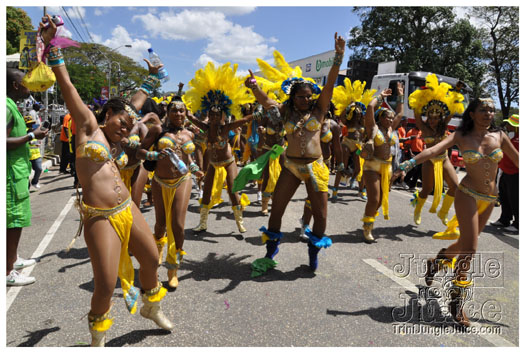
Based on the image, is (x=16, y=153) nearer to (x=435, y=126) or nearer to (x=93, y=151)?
(x=93, y=151)

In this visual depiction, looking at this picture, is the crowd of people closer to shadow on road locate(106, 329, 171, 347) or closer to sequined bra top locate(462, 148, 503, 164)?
sequined bra top locate(462, 148, 503, 164)

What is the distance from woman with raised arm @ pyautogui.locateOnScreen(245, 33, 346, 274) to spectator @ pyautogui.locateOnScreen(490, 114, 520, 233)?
4435mm

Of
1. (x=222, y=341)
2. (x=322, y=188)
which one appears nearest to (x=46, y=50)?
(x=222, y=341)

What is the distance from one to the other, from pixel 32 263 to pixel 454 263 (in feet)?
15.8

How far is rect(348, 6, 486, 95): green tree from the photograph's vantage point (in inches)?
1034

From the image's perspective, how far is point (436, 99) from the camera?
21.3ft

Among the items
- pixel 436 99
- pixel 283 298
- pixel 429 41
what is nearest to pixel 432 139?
pixel 436 99

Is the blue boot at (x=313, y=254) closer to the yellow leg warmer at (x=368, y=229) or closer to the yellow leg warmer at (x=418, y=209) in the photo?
the yellow leg warmer at (x=368, y=229)

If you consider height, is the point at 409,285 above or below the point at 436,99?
below

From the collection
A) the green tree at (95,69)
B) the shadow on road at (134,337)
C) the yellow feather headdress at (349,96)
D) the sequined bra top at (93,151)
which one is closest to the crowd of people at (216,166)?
the sequined bra top at (93,151)

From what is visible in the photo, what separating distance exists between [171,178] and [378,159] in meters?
3.42

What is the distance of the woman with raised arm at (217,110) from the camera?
5094mm

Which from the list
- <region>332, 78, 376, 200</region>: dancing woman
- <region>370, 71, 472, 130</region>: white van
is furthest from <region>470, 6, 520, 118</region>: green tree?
<region>332, 78, 376, 200</region>: dancing woman

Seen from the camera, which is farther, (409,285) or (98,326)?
(409,285)
